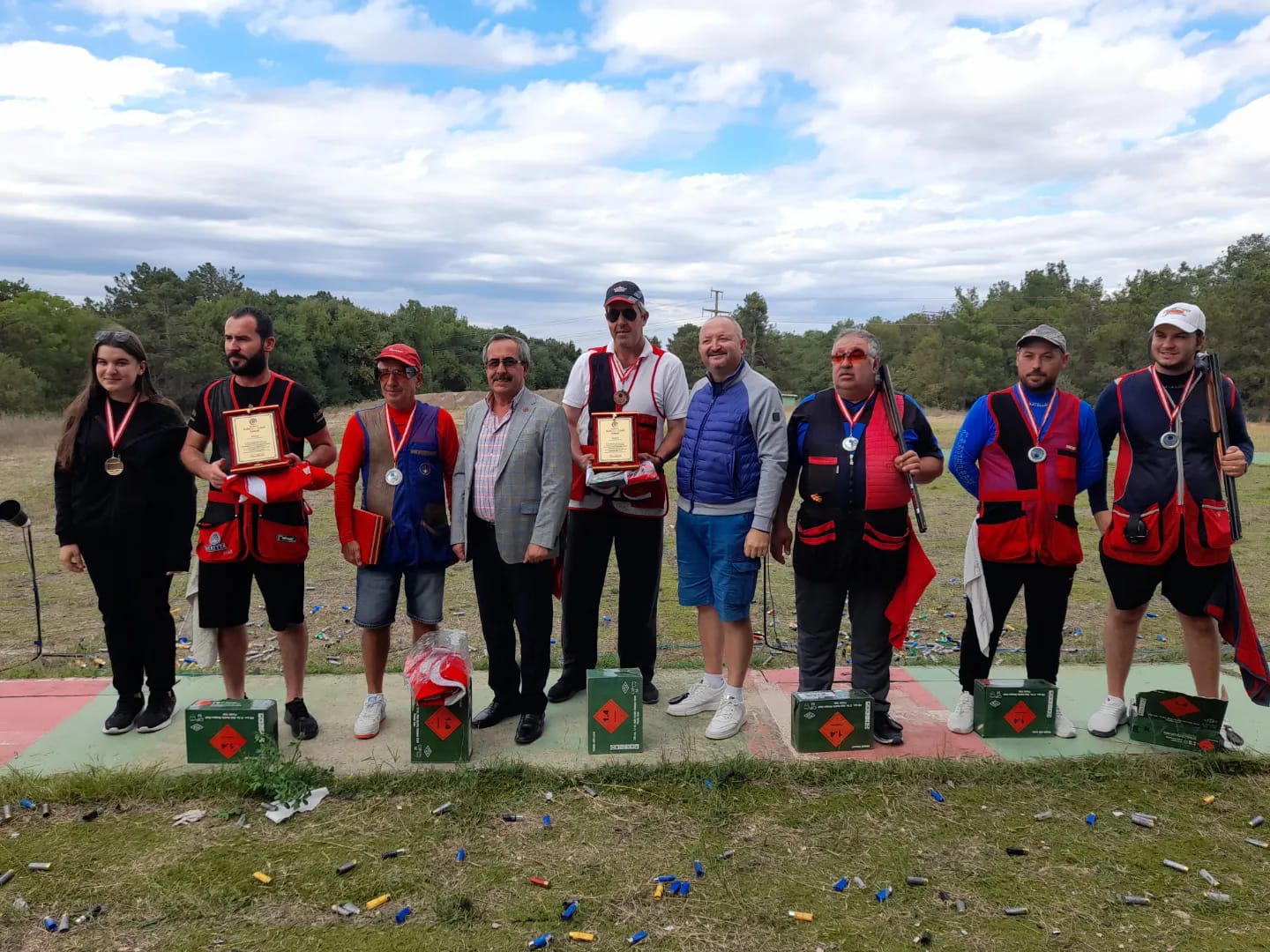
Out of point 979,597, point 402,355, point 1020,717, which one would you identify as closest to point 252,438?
point 402,355

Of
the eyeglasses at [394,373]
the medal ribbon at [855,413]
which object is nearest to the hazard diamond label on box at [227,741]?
the eyeglasses at [394,373]

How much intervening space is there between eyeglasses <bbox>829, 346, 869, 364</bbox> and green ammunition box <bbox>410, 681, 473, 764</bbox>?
8.13 ft

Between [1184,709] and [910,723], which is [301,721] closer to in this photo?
[910,723]

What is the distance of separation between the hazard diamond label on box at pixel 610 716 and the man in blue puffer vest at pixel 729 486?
20.8 inches

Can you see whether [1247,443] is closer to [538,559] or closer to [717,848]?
[717,848]

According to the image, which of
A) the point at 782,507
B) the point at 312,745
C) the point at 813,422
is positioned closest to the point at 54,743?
the point at 312,745

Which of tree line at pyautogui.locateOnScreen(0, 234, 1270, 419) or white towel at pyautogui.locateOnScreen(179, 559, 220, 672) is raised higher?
tree line at pyautogui.locateOnScreen(0, 234, 1270, 419)

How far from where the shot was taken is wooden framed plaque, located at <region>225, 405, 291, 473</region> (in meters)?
3.99

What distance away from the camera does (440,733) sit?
4.16 metres

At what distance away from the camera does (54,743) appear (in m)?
4.40

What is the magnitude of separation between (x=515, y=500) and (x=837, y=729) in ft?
6.58

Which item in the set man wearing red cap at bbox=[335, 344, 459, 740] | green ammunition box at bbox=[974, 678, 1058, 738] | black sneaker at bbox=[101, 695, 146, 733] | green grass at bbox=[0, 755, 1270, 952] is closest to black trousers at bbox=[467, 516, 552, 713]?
man wearing red cap at bbox=[335, 344, 459, 740]

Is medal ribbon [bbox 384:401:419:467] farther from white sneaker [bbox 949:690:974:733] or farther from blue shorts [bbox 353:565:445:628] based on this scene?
white sneaker [bbox 949:690:974:733]

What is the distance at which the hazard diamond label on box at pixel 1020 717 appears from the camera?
14.8 feet
